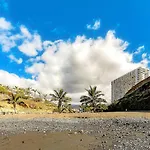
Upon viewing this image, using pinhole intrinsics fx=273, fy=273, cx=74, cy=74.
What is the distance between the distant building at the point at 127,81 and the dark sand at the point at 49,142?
522 feet

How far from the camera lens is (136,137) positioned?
19.9m

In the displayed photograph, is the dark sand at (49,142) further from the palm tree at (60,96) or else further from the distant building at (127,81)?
the distant building at (127,81)

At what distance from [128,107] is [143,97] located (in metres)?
4.49

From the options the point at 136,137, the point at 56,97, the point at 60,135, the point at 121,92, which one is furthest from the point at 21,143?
the point at 121,92

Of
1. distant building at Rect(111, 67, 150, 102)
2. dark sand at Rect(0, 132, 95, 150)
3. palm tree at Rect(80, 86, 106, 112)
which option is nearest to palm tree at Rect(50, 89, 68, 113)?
palm tree at Rect(80, 86, 106, 112)

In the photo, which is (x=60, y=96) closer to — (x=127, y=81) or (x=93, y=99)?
(x=93, y=99)

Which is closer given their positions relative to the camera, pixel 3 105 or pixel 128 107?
pixel 128 107

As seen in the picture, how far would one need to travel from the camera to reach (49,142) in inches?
792

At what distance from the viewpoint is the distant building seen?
7047 inches

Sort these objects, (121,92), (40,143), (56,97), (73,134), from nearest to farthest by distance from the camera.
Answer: (40,143)
(73,134)
(56,97)
(121,92)

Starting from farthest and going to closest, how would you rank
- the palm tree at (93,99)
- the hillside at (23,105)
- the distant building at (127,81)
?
the distant building at (127,81)
the hillside at (23,105)
the palm tree at (93,99)

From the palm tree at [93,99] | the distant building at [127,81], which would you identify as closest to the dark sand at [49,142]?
the palm tree at [93,99]

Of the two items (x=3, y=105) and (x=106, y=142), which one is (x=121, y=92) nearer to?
(x=3, y=105)

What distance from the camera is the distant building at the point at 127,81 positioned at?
17900 centimetres
